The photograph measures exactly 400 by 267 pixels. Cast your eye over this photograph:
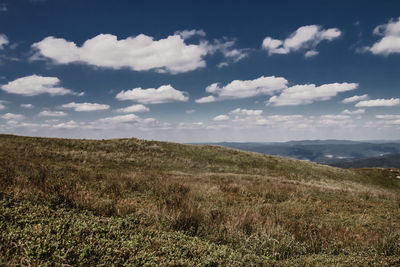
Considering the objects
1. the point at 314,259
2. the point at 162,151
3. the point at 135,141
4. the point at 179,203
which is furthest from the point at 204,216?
the point at 135,141

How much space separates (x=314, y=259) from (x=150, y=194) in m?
6.60

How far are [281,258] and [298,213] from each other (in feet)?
14.8

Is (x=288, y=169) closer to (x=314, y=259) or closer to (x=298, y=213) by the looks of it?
(x=298, y=213)

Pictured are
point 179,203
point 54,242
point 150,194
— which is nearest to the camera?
point 54,242

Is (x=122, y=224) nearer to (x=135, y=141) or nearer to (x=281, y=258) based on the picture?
(x=281, y=258)

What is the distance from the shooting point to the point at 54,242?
336 cm

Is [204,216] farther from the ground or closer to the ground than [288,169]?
farther from the ground

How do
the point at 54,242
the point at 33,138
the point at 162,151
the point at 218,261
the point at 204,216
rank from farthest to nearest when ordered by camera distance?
the point at 162,151, the point at 33,138, the point at 204,216, the point at 218,261, the point at 54,242

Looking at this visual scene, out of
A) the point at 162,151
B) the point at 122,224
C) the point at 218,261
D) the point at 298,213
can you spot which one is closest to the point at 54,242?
the point at 122,224

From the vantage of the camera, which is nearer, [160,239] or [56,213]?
[160,239]

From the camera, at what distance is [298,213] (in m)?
8.52

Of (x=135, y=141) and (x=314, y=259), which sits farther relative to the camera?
(x=135, y=141)

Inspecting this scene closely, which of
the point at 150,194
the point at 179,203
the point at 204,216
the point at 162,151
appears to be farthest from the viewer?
the point at 162,151

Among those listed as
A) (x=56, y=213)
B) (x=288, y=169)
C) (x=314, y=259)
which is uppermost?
(x=56, y=213)
